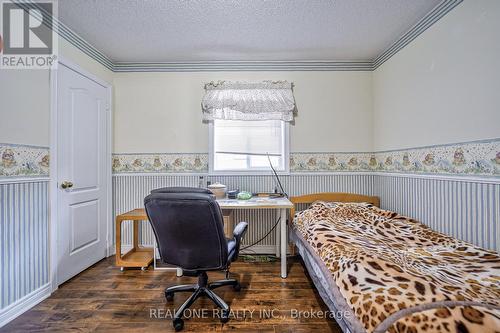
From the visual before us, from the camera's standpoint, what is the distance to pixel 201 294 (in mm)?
1875

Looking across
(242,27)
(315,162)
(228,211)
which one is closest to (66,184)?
(228,211)

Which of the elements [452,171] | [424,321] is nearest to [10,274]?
[424,321]

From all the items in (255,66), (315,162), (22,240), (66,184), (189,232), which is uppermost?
(255,66)

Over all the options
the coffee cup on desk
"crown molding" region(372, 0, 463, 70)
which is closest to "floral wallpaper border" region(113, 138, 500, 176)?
the coffee cup on desk

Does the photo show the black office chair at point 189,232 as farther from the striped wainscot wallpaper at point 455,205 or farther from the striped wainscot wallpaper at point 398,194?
the striped wainscot wallpaper at point 455,205

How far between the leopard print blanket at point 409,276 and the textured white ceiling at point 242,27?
1.95 metres

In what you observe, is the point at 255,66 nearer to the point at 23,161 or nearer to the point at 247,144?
the point at 247,144

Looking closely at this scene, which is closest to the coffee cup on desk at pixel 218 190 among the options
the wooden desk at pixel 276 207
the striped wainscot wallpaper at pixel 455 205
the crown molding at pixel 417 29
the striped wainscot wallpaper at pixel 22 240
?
the wooden desk at pixel 276 207

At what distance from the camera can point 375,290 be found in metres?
1.13

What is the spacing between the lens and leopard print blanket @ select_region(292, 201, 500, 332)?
0.94 meters

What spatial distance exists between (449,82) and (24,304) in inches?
155

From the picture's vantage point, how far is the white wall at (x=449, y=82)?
5.37 feet

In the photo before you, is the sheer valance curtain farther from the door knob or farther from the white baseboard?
the white baseboard

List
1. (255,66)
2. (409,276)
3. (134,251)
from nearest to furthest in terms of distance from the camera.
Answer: (409,276) < (134,251) < (255,66)
